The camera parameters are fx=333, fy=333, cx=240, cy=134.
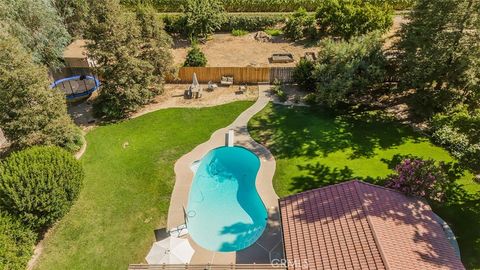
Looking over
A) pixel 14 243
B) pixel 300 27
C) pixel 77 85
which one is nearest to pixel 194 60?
pixel 77 85

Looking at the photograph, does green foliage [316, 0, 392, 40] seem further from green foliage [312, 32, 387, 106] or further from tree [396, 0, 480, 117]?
tree [396, 0, 480, 117]

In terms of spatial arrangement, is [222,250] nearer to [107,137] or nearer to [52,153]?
[52,153]

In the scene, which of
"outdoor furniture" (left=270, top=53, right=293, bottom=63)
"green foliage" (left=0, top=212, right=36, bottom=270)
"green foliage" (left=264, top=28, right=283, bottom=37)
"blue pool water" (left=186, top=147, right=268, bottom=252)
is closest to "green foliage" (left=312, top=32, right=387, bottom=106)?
"outdoor furniture" (left=270, top=53, right=293, bottom=63)

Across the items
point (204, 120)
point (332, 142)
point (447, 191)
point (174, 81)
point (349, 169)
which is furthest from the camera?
point (174, 81)

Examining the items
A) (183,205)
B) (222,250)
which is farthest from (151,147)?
(222,250)

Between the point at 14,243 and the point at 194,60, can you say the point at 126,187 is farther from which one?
the point at 194,60
